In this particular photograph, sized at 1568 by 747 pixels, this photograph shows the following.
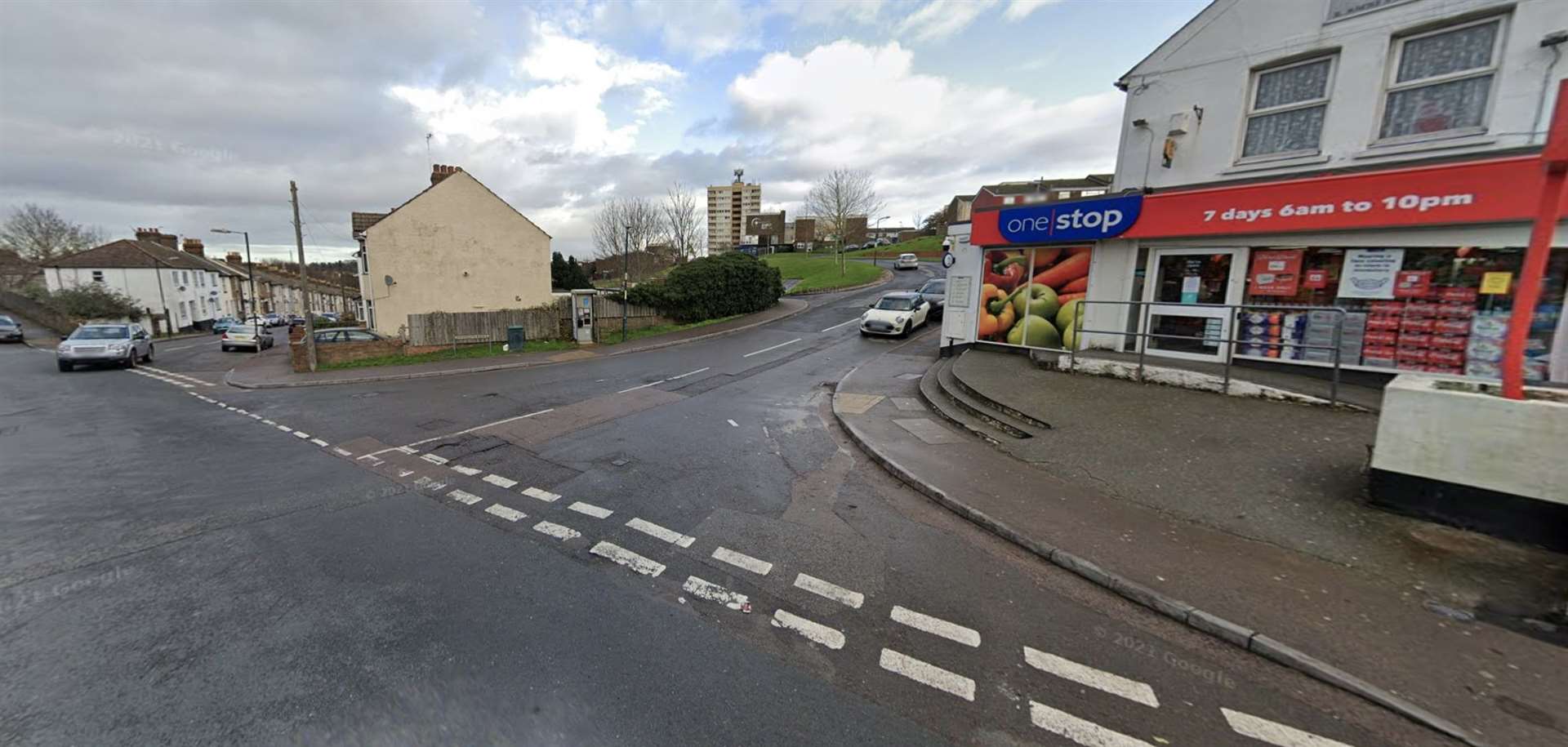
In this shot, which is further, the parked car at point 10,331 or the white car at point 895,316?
the parked car at point 10,331

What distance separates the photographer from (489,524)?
5059mm

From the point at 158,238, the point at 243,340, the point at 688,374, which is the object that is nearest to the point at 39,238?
the point at 158,238

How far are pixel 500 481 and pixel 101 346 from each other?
2272 centimetres

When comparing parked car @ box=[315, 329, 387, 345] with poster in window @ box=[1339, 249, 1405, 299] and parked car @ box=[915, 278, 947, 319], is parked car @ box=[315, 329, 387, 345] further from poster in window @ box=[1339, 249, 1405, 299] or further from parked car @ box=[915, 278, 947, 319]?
poster in window @ box=[1339, 249, 1405, 299]

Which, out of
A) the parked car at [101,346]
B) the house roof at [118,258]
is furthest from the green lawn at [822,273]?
the house roof at [118,258]

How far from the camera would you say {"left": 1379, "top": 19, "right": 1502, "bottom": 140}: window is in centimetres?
718

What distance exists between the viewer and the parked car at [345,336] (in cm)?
1855

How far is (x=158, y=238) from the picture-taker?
4484 centimetres

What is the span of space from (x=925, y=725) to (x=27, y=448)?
12921 millimetres

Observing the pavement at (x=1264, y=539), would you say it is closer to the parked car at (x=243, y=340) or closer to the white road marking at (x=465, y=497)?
the white road marking at (x=465, y=497)

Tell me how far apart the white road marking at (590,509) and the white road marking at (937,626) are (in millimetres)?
2999

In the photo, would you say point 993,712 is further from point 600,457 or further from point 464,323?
point 464,323

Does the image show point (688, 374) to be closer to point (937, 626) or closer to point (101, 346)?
point (937, 626)

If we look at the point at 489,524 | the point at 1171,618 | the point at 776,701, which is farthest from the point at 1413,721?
the point at 489,524
